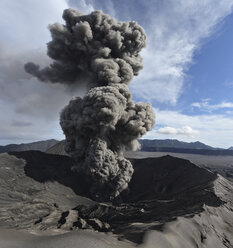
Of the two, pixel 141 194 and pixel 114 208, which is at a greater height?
pixel 141 194

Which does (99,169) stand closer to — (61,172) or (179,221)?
(61,172)

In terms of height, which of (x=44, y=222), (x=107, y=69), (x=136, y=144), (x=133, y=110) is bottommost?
(x=44, y=222)

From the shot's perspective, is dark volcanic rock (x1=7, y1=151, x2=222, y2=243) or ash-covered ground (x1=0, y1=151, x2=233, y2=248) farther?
dark volcanic rock (x1=7, y1=151, x2=222, y2=243)

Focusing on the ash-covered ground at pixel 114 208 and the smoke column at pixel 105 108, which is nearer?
the ash-covered ground at pixel 114 208

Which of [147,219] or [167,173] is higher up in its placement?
[167,173]

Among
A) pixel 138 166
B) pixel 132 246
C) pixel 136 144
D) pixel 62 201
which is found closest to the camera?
pixel 132 246

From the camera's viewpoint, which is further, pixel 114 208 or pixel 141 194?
pixel 141 194

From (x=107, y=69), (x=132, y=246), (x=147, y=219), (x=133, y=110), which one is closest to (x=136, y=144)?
(x=133, y=110)

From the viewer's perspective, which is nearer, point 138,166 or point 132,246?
point 132,246

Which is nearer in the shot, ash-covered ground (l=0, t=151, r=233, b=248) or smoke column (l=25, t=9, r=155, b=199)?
ash-covered ground (l=0, t=151, r=233, b=248)

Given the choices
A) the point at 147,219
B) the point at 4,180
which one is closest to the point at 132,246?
the point at 147,219

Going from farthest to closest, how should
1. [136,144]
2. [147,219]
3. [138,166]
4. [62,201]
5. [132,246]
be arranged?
[138,166] < [136,144] < [62,201] < [147,219] < [132,246]
